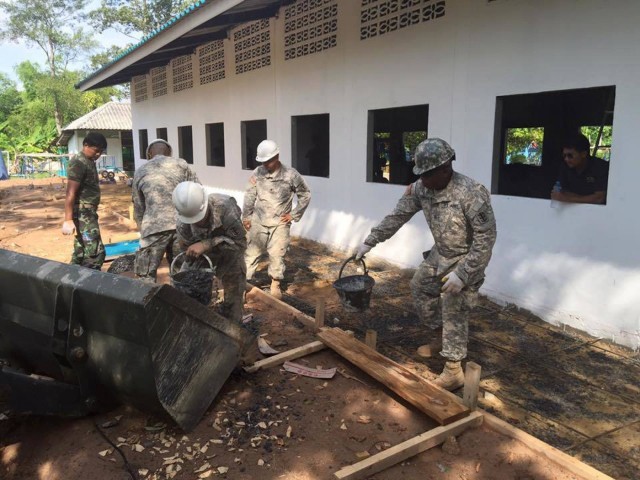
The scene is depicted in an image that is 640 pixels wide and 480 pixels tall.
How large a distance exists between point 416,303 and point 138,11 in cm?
3206

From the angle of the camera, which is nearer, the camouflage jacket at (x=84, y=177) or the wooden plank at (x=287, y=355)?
the wooden plank at (x=287, y=355)

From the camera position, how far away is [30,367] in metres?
3.31

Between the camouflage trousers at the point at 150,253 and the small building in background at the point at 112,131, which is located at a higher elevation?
the small building in background at the point at 112,131

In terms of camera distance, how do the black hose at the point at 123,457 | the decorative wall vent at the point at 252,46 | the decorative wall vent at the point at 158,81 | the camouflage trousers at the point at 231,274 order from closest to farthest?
1. the black hose at the point at 123,457
2. the camouflage trousers at the point at 231,274
3. the decorative wall vent at the point at 252,46
4. the decorative wall vent at the point at 158,81

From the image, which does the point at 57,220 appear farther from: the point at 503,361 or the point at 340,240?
the point at 503,361

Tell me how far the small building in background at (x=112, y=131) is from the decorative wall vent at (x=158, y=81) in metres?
13.8

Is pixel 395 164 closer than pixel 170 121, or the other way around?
pixel 395 164

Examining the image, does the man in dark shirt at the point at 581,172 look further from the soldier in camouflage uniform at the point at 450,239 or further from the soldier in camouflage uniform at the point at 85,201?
the soldier in camouflage uniform at the point at 85,201

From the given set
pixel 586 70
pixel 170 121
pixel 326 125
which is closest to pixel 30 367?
pixel 586 70

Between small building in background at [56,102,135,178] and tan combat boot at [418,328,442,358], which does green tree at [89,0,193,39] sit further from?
tan combat boot at [418,328,442,358]

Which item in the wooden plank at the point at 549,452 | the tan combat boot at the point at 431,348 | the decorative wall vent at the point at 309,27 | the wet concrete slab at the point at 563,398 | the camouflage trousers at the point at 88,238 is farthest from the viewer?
the decorative wall vent at the point at 309,27

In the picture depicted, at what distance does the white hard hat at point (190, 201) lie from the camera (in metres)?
3.42

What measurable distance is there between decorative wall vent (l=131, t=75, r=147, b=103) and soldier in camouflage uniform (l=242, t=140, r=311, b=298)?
1218 centimetres

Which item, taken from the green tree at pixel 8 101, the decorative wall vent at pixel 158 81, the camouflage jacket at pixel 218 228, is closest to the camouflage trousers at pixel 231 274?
the camouflage jacket at pixel 218 228
